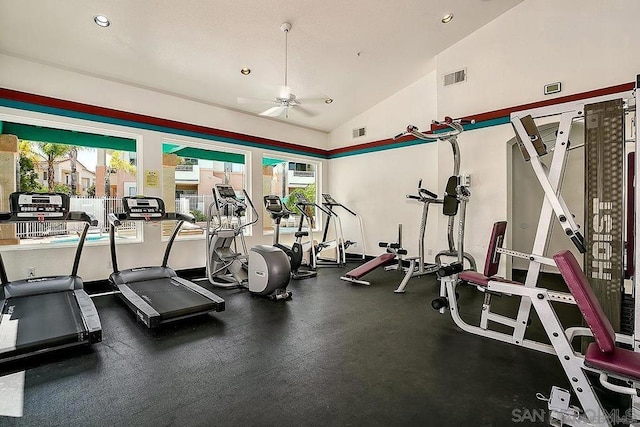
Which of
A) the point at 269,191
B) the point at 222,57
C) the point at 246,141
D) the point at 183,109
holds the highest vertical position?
the point at 222,57

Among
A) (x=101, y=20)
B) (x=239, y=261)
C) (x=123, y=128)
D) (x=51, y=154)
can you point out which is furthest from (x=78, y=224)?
(x=101, y=20)

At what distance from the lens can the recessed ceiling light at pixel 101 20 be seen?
11.7 ft

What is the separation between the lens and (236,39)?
4254 millimetres

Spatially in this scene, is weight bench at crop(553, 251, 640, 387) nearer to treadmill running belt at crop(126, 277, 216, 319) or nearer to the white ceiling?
treadmill running belt at crop(126, 277, 216, 319)

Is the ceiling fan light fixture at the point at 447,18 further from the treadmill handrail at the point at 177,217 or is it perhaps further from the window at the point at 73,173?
the window at the point at 73,173

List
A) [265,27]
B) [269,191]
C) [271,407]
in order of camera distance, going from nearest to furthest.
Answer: [271,407] → [265,27] → [269,191]

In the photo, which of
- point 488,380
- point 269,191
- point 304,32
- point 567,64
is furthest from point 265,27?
point 488,380

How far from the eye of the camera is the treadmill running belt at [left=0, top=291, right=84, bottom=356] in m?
2.54

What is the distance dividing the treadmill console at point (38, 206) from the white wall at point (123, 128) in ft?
Result: 3.89

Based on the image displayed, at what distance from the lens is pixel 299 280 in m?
5.45

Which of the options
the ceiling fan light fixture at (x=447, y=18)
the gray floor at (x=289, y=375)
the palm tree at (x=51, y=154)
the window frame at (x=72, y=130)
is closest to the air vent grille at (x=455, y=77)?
the ceiling fan light fixture at (x=447, y=18)

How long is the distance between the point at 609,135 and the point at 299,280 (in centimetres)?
436

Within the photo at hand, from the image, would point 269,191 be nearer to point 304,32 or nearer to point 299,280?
point 299,280

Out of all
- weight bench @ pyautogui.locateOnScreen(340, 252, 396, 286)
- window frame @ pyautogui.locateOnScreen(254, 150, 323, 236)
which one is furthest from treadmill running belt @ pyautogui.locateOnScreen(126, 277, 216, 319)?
window frame @ pyautogui.locateOnScreen(254, 150, 323, 236)
